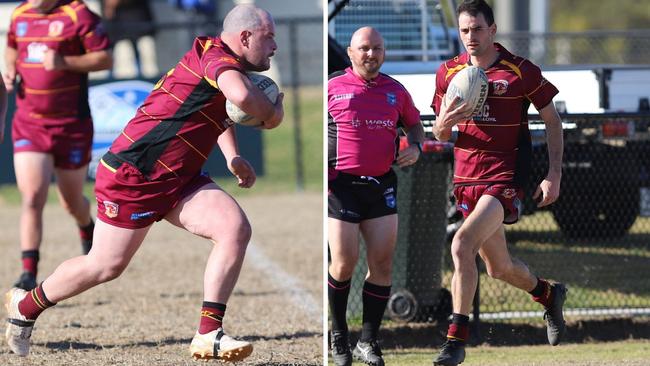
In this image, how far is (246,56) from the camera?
616 cm

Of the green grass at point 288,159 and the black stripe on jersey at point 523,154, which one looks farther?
the green grass at point 288,159

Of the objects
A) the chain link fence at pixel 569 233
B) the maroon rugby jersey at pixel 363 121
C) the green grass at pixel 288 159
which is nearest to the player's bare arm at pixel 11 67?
the chain link fence at pixel 569 233

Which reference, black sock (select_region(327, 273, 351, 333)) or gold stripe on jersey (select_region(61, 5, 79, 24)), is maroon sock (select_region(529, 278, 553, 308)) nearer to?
black sock (select_region(327, 273, 351, 333))

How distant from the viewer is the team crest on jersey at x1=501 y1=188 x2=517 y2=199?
22.2 feet

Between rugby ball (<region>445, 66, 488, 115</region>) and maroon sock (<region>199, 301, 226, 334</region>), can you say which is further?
rugby ball (<region>445, 66, 488, 115</region>)

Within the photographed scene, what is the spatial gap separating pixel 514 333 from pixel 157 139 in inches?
141

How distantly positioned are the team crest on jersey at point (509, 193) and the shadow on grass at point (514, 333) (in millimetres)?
1875

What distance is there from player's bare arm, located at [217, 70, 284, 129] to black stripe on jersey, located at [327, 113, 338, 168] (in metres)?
1.09

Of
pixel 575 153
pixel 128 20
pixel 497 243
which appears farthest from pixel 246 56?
pixel 128 20

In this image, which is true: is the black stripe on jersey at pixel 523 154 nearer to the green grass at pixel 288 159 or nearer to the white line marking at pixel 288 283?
the white line marking at pixel 288 283

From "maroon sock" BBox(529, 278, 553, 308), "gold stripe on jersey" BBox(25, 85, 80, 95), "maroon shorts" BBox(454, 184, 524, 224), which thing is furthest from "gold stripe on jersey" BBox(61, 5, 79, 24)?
"maroon sock" BBox(529, 278, 553, 308)

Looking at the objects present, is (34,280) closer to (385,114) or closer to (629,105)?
(385,114)

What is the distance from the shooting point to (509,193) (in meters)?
6.79

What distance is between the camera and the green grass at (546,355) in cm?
741
